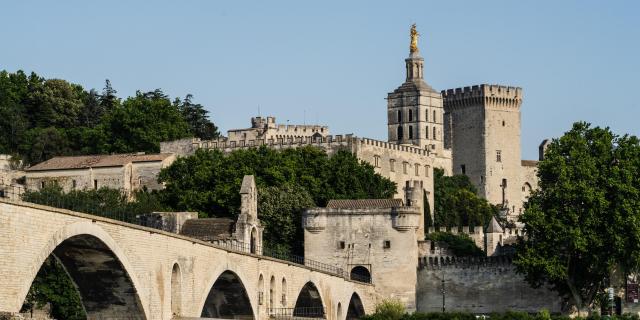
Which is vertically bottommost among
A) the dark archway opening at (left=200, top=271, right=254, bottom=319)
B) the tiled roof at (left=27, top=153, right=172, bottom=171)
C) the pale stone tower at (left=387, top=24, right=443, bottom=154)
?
the dark archway opening at (left=200, top=271, right=254, bottom=319)

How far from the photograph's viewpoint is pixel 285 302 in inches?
3187

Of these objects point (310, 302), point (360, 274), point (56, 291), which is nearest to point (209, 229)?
point (310, 302)

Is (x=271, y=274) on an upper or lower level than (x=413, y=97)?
lower

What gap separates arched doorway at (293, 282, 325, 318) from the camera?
8775 centimetres

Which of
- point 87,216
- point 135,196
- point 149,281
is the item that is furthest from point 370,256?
point 87,216

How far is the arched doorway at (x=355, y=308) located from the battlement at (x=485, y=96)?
62988 mm

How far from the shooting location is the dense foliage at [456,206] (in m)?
127

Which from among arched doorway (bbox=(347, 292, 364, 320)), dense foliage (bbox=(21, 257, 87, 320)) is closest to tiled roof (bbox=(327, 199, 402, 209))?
arched doorway (bbox=(347, 292, 364, 320))

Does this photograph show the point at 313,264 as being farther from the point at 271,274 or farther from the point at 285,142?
the point at 285,142

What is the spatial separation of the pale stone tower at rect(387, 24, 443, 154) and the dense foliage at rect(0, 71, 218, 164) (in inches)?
780

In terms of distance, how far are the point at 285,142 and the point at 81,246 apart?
6465 centimetres

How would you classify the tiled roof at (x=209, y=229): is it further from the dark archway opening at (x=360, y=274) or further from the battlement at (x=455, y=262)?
the battlement at (x=455, y=262)

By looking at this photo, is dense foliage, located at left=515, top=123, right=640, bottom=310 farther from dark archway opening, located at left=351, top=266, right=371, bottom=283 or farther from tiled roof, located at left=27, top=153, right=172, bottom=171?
tiled roof, located at left=27, top=153, right=172, bottom=171

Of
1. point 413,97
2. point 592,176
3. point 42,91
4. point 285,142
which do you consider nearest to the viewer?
point 592,176
